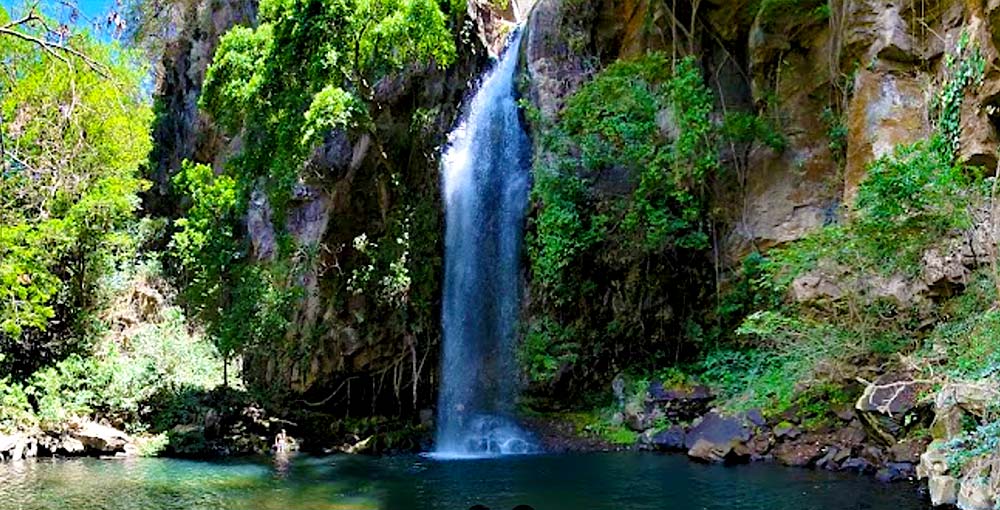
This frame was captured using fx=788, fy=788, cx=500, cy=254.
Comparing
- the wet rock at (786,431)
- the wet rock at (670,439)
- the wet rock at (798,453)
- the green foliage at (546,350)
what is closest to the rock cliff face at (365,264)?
the green foliage at (546,350)

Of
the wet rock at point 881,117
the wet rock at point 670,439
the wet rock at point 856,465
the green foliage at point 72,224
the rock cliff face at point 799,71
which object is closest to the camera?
the wet rock at point 856,465

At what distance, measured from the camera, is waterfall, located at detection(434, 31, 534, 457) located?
17.0 metres

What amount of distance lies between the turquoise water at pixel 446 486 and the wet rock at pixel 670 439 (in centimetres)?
68

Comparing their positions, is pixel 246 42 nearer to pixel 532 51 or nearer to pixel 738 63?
pixel 532 51

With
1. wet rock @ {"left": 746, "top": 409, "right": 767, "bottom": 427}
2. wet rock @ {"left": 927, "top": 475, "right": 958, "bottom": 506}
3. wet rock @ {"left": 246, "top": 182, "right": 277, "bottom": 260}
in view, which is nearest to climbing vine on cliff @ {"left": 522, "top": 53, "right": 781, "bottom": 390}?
wet rock @ {"left": 746, "top": 409, "right": 767, "bottom": 427}

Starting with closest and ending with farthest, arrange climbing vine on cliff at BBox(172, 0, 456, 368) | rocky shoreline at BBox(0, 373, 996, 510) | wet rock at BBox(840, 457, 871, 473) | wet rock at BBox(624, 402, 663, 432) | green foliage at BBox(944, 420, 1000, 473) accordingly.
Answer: green foliage at BBox(944, 420, 1000, 473) → rocky shoreline at BBox(0, 373, 996, 510) → wet rock at BBox(840, 457, 871, 473) → wet rock at BBox(624, 402, 663, 432) → climbing vine on cliff at BBox(172, 0, 456, 368)

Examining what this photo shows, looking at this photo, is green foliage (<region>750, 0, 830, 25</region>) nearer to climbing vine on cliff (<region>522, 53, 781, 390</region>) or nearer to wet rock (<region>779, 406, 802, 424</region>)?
climbing vine on cliff (<region>522, 53, 781, 390</region>)

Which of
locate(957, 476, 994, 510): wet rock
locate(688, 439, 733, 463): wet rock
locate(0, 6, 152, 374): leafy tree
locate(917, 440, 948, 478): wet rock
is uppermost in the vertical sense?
locate(0, 6, 152, 374): leafy tree

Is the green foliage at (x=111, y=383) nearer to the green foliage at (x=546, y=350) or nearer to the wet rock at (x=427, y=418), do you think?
the wet rock at (x=427, y=418)

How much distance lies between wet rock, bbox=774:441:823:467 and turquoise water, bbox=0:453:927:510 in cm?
47

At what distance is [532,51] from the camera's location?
60.6 ft

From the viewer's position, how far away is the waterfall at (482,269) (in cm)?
1702

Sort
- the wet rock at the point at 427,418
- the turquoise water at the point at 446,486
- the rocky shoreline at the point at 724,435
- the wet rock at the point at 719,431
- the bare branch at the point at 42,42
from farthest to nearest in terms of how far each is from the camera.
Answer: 1. the wet rock at the point at 427,418
2. the wet rock at the point at 719,431
3. the turquoise water at the point at 446,486
4. the rocky shoreline at the point at 724,435
5. the bare branch at the point at 42,42

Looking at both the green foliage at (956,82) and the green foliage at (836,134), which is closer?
the green foliage at (956,82)
